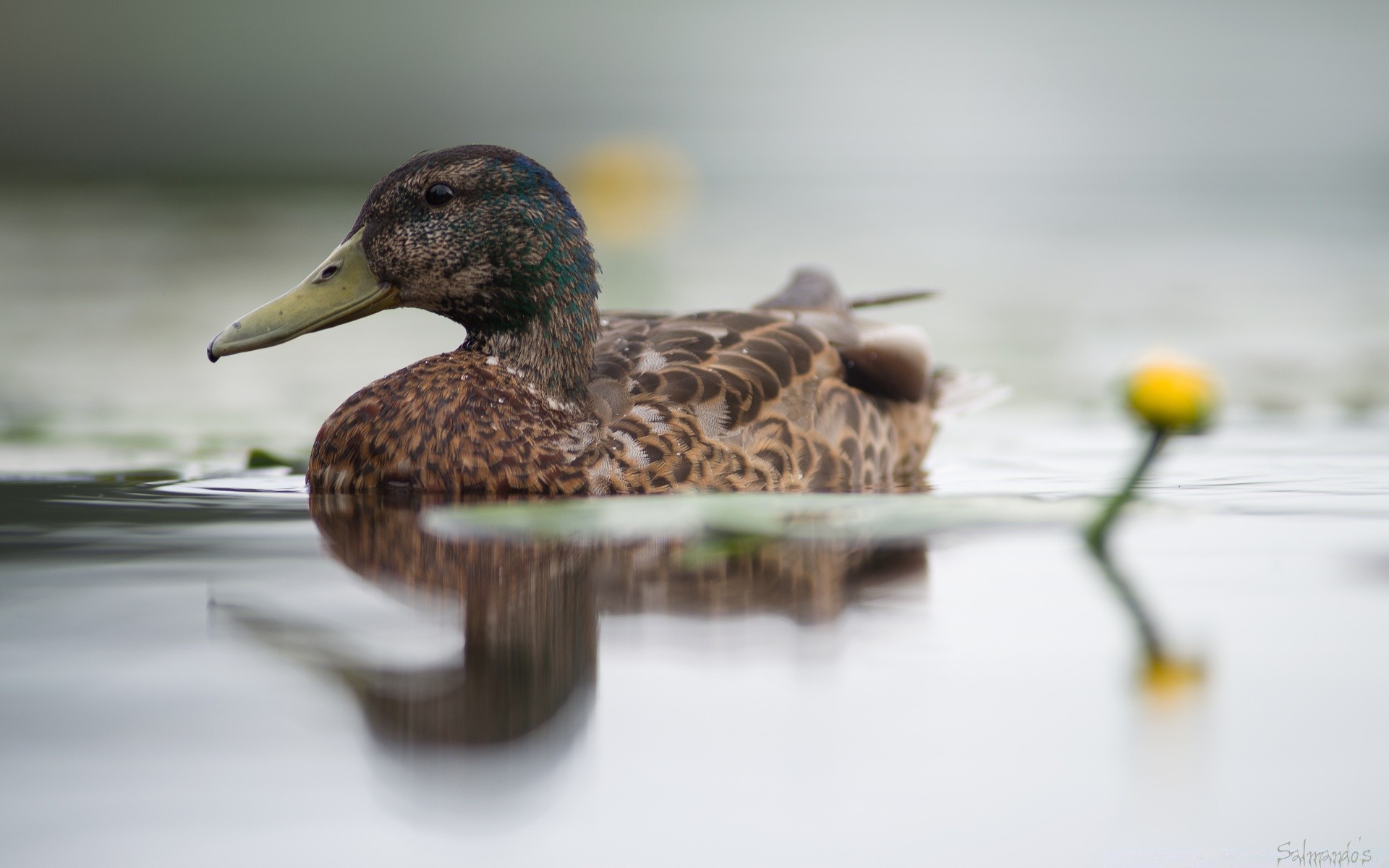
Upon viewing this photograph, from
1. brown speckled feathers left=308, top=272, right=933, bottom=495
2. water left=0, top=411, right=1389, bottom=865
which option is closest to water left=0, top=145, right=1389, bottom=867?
water left=0, top=411, right=1389, bottom=865

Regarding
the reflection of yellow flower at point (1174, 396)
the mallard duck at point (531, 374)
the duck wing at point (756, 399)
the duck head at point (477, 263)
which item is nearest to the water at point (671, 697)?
the reflection of yellow flower at point (1174, 396)

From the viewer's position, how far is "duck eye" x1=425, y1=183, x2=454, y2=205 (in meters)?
5.47

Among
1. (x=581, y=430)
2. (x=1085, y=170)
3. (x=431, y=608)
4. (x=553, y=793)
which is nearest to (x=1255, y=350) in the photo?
(x=581, y=430)

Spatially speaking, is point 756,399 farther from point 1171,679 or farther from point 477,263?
point 1171,679

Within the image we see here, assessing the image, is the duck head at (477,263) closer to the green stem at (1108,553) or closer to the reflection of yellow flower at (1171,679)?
the green stem at (1108,553)

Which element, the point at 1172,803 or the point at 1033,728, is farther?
the point at 1033,728

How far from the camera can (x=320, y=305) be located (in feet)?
17.7

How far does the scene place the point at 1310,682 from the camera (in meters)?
3.13

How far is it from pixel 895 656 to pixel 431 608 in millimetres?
1004

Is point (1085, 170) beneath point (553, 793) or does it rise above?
above

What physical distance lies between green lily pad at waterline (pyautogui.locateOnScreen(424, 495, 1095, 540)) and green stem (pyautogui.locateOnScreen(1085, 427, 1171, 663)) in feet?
0.31

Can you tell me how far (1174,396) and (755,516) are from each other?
124cm

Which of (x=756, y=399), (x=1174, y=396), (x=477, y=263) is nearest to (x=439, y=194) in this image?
(x=477, y=263)

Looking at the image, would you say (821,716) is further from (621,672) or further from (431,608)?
(431,608)
